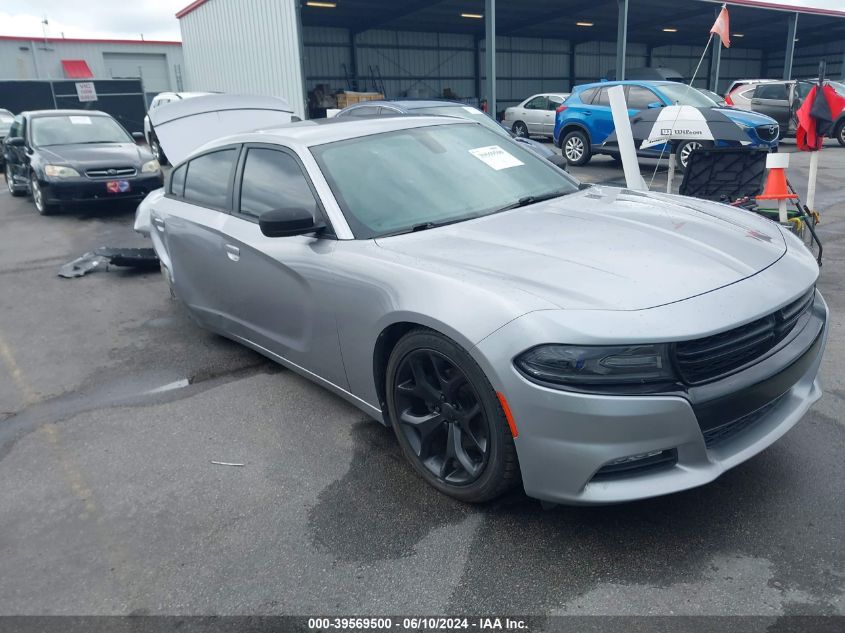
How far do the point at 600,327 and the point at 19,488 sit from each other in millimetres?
2718

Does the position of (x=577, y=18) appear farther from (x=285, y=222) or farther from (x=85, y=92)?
(x=285, y=222)

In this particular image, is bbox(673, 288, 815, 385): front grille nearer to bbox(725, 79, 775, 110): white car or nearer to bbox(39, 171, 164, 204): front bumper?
bbox(39, 171, 164, 204): front bumper

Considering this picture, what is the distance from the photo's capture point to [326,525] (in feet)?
9.22

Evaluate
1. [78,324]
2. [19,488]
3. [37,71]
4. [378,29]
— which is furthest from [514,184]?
[37,71]

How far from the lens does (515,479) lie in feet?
8.55

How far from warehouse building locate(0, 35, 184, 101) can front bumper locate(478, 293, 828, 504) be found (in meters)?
36.6

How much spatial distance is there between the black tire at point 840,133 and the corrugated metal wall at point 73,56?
102ft

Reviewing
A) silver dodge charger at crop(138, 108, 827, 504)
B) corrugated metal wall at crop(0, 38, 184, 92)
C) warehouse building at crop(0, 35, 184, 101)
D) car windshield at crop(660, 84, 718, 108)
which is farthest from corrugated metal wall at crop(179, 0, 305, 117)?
silver dodge charger at crop(138, 108, 827, 504)

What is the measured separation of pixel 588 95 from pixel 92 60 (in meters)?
32.3

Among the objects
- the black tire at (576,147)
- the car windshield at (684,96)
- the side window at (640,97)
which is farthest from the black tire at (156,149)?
the car windshield at (684,96)

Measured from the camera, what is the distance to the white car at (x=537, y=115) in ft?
65.9

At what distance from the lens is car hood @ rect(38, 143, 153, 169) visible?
10086 millimetres

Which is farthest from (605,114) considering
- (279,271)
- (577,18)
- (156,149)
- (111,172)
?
(577,18)

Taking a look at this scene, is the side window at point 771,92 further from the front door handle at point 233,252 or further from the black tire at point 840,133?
the front door handle at point 233,252
